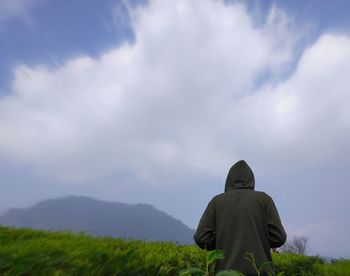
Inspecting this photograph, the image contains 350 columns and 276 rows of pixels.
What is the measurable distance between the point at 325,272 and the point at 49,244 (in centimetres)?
1048

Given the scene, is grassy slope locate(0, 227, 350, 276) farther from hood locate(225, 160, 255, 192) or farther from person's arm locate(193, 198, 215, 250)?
hood locate(225, 160, 255, 192)

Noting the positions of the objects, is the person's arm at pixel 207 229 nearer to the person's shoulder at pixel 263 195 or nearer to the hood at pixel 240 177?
the hood at pixel 240 177

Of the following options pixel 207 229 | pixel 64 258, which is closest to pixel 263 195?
pixel 207 229

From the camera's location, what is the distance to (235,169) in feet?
19.0

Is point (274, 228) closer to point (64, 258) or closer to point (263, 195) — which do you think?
point (263, 195)

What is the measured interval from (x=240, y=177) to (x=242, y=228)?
703 mm

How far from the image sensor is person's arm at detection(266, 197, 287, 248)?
5.32 meters

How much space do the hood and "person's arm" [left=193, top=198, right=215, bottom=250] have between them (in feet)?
1.20

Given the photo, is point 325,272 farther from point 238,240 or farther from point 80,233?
point 80,233

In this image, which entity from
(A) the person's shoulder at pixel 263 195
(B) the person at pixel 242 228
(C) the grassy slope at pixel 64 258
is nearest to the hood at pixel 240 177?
(B) the person at pixel 242 228

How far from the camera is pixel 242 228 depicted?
5297 mm

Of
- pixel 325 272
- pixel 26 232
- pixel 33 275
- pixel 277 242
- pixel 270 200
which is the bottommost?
pixel 33 275

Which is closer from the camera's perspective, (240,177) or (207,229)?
(207,229)

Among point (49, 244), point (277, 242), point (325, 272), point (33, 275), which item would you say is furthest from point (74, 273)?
point (325, 272)
